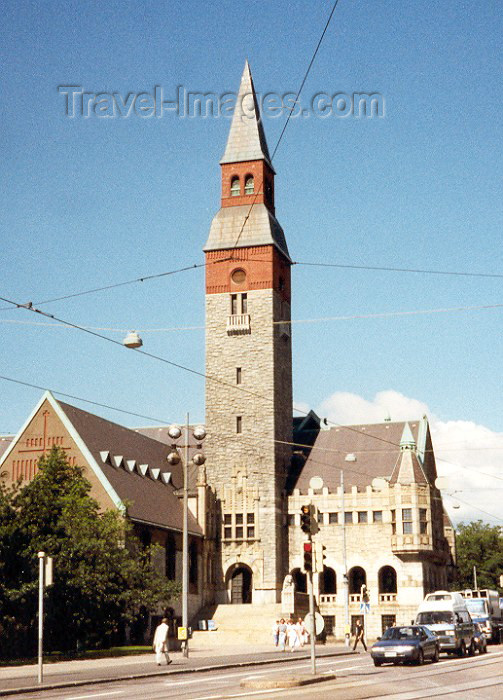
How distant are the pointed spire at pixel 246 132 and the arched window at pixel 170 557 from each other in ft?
94.9

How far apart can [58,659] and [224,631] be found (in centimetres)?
2436

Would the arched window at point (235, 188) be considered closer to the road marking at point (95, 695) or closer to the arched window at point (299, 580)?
the arched window at point (299, 580)

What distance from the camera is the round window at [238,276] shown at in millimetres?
74312

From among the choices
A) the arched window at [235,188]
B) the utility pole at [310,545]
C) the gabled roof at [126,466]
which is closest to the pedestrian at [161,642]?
the utility pole at [310,545]

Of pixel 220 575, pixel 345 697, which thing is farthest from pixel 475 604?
pixel 345 697

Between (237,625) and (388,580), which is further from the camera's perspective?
(388,580)

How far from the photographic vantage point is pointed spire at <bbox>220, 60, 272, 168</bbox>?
76.9 metres

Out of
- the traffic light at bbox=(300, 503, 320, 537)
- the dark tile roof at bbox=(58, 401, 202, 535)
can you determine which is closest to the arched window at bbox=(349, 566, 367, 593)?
the dark tile roof at bbox=(58, 401, 202, 535)

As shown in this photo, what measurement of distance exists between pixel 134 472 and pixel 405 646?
116 feet

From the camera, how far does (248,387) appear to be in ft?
239

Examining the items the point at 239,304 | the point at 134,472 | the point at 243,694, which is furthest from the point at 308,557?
the point at 239,304

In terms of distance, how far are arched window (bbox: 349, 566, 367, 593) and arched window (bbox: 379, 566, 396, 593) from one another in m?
1.40

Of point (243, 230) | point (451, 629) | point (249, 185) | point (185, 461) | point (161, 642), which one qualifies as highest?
point (249, 185)

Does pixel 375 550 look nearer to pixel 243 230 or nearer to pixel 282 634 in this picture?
pixel 282 634
